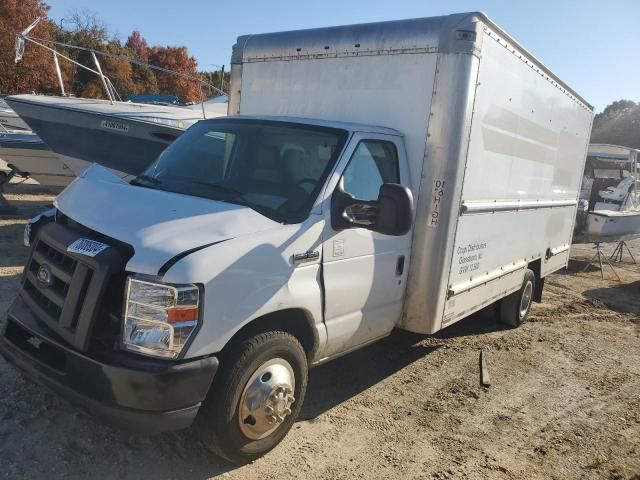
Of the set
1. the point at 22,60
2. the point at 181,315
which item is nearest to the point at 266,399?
the point at 181,315

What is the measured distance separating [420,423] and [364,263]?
136 centimetres

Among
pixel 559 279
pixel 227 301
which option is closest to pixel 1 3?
pixel 559 279

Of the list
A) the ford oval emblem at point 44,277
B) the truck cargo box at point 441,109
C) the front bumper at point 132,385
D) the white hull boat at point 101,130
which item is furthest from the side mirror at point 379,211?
the white hull boat at point 101,130

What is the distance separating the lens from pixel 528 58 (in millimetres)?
5383

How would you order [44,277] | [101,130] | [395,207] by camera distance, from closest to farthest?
[44,277] → [395,207] → [101,130]

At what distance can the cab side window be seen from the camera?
3.81m

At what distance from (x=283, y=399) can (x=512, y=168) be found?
11.5ft

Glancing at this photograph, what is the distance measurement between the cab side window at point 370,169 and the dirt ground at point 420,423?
1.74 meters

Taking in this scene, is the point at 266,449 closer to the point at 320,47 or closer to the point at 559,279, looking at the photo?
the point at 320,47

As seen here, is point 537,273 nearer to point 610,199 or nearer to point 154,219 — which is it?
point 154,219

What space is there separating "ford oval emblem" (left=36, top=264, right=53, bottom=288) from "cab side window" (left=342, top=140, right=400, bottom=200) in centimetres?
194

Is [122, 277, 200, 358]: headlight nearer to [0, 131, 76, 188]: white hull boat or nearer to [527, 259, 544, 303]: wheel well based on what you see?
[527, 259, 544, 303]: wheel well

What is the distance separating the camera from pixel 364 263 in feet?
12.6

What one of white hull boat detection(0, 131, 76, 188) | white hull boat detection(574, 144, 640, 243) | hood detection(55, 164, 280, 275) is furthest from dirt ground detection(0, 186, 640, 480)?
→ white hull boat detection(574, 144, 640, 243)
